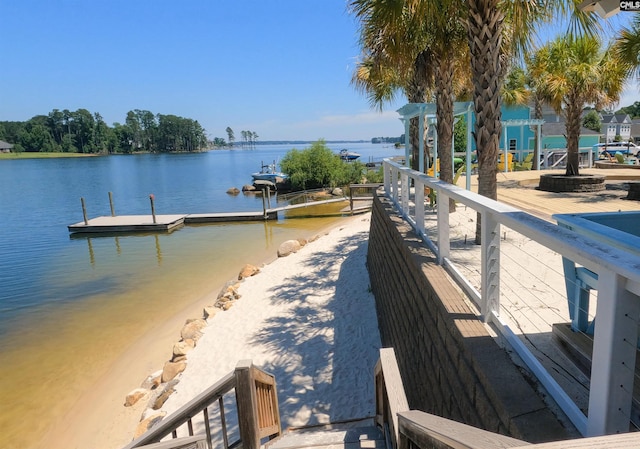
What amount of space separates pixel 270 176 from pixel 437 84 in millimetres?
35841

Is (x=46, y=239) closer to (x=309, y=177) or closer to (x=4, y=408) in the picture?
(x=4, y=408)

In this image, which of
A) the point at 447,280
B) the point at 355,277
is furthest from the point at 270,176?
the point at 447,280

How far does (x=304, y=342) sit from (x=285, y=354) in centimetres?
47

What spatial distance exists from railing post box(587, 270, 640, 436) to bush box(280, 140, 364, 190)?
120ft

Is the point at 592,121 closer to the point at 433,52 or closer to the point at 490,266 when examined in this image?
the point at 433,52

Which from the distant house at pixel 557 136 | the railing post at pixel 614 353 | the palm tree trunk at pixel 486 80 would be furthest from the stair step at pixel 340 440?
the distant house at pixel 557 136

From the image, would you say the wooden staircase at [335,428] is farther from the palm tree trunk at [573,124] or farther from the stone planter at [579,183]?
the palm tree trunk at [573,124]

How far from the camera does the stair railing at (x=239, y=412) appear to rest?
→ 10.5 feet

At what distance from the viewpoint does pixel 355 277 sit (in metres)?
10.6

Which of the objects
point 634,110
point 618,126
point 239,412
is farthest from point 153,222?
point 634,110

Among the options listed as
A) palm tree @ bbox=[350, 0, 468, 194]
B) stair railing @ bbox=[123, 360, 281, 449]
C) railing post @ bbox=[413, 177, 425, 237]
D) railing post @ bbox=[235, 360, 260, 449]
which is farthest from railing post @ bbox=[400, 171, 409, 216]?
railing post @ bbox=[235, 360, 260, 449]

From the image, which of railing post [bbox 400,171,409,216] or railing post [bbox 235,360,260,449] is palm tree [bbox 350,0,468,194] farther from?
railing post [bbox 235,360,260,449]

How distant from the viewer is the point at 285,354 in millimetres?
7473

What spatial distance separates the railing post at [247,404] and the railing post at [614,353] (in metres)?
2.43
